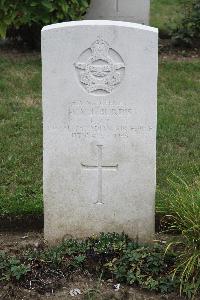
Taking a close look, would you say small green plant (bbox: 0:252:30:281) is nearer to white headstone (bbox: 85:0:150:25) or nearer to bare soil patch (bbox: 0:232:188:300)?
bare soil patch (bbox: 0:232:188:300)

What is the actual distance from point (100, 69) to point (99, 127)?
37 cm

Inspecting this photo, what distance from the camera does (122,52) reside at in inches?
165

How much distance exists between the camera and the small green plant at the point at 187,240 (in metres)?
4.04

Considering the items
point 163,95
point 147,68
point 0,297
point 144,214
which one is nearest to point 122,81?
point 147,68

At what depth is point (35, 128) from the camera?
6641 millimetres

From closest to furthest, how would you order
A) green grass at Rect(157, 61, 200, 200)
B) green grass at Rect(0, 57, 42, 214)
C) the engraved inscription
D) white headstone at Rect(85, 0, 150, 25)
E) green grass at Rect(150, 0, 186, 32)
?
the engraved inscription < green grass at Rect(0, 57, 42, 214) < green grass at Rect(157, 61, 200, 200) < white headstone at Rect(85, 0, 150, 25) < green grass at Rect(150, 0, 186, 32)

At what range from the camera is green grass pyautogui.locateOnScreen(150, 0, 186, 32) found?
1044cm

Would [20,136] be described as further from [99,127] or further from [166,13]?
[166,13]

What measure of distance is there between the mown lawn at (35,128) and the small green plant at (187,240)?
821 mm

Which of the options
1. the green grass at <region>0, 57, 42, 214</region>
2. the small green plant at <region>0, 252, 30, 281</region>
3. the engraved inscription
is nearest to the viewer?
the small green plant at <region>0, 252, 30, 281</region>

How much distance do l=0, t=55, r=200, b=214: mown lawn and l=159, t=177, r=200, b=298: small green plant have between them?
82cm

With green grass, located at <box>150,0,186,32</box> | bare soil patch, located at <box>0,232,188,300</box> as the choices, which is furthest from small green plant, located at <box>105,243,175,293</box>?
green grass, located at <box>150,0,186,32</box>

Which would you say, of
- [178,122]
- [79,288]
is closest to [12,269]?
[79,288]

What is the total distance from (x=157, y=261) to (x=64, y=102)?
1.14 meters
